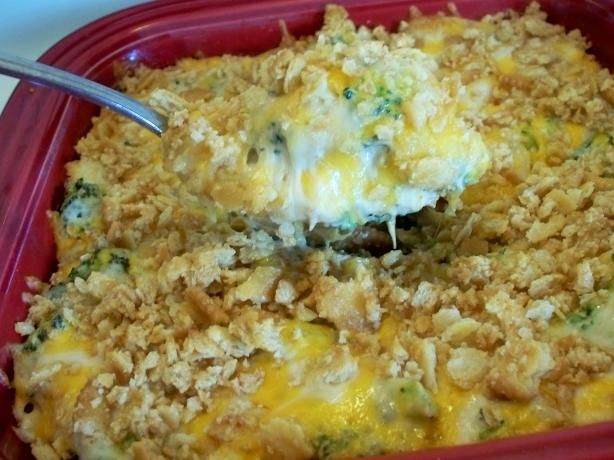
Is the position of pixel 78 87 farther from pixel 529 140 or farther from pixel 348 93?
pixel 529 140

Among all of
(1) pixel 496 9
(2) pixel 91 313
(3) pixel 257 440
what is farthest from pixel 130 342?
(1) pixel 496 9

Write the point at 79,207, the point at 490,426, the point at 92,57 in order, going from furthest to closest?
the point at 92,57 < the point at 79,207 < the point at 490,426

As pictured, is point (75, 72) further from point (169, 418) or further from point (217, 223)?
point (169, 418)

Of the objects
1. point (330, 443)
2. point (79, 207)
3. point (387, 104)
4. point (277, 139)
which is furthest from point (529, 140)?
point (79, 207)

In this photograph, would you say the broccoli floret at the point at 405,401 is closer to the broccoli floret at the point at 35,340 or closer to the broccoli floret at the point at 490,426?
the broccoli floret at the point at 490,426

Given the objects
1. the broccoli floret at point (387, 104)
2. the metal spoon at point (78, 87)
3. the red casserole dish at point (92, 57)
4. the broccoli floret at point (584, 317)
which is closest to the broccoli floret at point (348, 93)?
the broccoli floret at point (387, 104)
